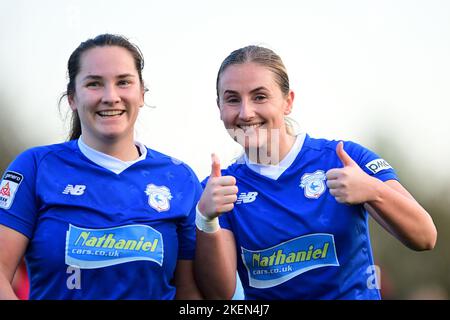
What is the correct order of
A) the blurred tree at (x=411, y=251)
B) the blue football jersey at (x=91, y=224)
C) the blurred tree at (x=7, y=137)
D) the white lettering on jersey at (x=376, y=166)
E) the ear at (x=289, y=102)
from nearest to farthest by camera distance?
the blue football jersey at (x=91, y=224)
the white lettering on jersey at (x=376, y=166)
the ear at (x=289, y=102)
the blurred tree at (x=7, y=137)
the blurred tree at (x=411, y=251)

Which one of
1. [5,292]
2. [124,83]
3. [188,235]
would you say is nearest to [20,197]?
[5,292]

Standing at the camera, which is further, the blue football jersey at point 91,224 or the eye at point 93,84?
the eye at point 93,84

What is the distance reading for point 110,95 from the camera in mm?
4160

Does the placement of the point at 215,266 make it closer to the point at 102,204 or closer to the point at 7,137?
the point at 102,204

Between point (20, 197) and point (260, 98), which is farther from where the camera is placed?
point (260, 98)

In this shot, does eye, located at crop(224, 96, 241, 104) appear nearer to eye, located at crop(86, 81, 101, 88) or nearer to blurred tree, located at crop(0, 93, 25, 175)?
eye, located at crop(86, 81, 101, 88)

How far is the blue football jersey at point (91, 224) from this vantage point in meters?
4.00

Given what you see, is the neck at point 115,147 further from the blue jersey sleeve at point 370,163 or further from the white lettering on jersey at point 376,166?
the white lettering on jersey at point 376,166

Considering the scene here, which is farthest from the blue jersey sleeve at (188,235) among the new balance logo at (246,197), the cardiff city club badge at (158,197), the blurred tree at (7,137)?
the blurred tree at (7,137)

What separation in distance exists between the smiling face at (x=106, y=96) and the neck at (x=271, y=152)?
2.46ft

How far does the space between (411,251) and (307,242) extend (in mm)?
22977

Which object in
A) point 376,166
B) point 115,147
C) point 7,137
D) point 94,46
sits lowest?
point 376,166

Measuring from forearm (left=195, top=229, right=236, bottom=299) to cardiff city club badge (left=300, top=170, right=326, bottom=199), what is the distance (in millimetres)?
547
